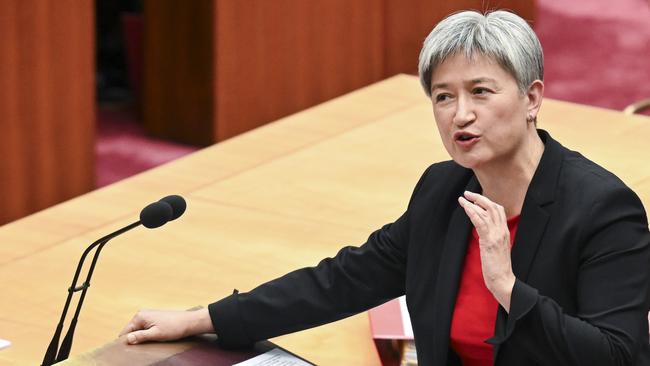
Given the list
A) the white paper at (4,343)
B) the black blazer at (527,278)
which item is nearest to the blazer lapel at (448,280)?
the black blazer at (527,278)

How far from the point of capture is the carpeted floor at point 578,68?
12.0 feet

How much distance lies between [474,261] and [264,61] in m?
2.07

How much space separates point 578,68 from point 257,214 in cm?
174

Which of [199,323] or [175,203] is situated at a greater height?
[175,203]

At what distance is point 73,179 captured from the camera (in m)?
3.10

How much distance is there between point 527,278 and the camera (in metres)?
1.43

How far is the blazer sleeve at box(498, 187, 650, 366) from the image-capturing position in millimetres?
1341

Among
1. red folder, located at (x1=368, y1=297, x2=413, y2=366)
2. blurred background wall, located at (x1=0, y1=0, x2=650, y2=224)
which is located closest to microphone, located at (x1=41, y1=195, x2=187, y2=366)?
red folder, located at (x1=368, y1=297, x2=413, y2=366)

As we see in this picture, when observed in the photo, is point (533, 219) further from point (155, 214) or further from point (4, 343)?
point (4, 343)

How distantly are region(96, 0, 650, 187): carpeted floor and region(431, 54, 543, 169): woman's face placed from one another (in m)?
2.11

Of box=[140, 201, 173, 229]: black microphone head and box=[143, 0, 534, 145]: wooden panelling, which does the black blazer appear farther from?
box=[143, 0, 534, 145]: wooden panelling

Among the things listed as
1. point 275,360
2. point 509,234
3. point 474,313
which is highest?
point 509,234

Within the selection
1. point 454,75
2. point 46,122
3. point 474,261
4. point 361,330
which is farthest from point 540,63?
point 46,122

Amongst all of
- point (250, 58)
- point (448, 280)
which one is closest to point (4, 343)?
point (448, 280)
